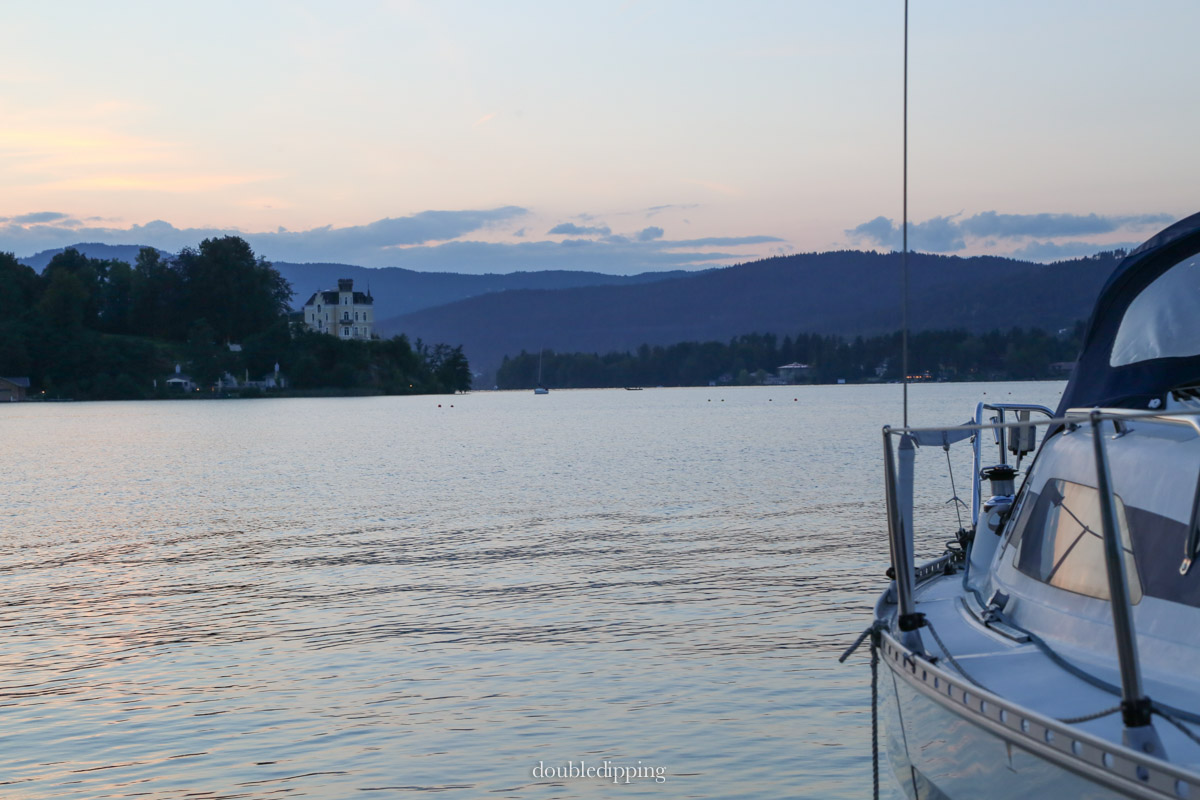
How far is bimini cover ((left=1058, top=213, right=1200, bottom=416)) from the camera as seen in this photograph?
770 centimetres

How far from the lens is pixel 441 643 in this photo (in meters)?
14.6

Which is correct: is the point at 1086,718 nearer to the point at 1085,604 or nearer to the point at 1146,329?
the point at 1085,604

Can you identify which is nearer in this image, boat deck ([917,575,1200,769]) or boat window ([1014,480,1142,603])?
boat deck ([917,575,1200,769])

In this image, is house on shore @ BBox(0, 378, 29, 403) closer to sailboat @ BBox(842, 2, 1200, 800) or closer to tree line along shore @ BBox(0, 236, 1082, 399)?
tree line along shore @ BBox(0, 236, 1082, 399)

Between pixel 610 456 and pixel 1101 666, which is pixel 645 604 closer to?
pixel 1101 666

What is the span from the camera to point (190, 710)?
11.8m

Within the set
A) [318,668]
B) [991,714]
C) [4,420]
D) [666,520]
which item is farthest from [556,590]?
[4,420]

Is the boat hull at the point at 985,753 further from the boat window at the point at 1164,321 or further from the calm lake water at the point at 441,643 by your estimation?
the calm lake water at the point at 441,643

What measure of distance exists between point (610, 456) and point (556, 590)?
36.6 metres

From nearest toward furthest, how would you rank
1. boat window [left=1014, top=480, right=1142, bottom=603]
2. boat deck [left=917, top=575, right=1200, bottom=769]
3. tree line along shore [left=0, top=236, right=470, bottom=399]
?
boat deck [left=917, top=575, right=1200, bottom=769]
boat window [left=1014, top=480, right=1142, bottom=603]
tree line along shore [left=0, top=236, right=470, bottom=399]

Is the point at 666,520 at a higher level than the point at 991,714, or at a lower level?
lower

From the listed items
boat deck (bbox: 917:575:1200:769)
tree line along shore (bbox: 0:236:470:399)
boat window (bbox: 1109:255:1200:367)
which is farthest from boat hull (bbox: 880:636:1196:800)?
tree line along shore (bbox: 0:236:470:399)

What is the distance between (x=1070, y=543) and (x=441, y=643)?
30.1 feet

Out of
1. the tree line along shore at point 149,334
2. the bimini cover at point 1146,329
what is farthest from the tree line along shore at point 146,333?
the bimini cover at point 1146,329
